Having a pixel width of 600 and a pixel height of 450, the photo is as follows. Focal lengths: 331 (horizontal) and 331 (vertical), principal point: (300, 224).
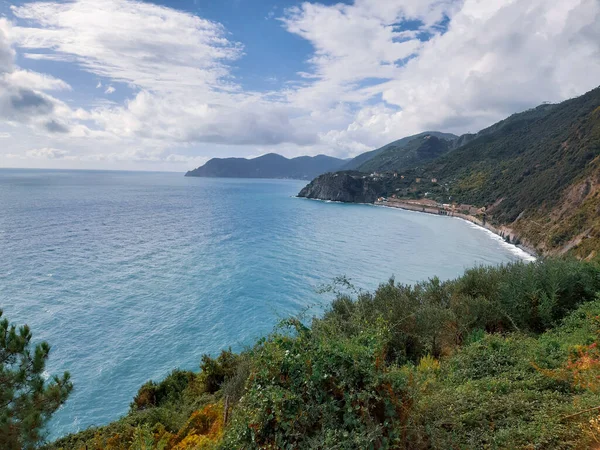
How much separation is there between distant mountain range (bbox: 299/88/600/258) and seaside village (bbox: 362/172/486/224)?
126cm

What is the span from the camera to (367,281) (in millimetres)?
34531

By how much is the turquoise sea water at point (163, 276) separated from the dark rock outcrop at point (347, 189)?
210 ft

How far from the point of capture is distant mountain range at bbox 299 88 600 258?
149 feet

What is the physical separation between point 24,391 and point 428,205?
106975 millimetres

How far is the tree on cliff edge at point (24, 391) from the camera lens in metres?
7.13

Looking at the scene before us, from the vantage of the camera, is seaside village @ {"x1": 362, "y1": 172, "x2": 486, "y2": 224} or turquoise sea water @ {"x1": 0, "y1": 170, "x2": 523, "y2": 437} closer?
turquoise sea water @ {"x1": 0, "y1": 170, "x2": 523, "y2": 437}

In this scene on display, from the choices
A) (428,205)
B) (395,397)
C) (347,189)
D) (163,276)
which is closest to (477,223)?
(428,205)

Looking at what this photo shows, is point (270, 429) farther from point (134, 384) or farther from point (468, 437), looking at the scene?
point (134, 384)

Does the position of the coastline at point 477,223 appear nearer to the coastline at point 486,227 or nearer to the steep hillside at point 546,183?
the coastline at point 486,227

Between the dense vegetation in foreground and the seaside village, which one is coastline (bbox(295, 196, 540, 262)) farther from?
the dense vegetation in foreground

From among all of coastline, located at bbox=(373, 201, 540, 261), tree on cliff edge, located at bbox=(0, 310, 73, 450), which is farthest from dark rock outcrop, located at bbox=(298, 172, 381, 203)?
tree on cliff edge, located at bbox=(0, 310, 73, 450)

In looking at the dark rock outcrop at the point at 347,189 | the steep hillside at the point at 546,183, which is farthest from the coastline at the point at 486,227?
the dark rock outcrop at the point at 347,189

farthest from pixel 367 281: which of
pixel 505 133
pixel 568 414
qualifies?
pixel 505 133

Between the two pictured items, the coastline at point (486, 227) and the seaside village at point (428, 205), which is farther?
the seaside village at point (428, 205)
